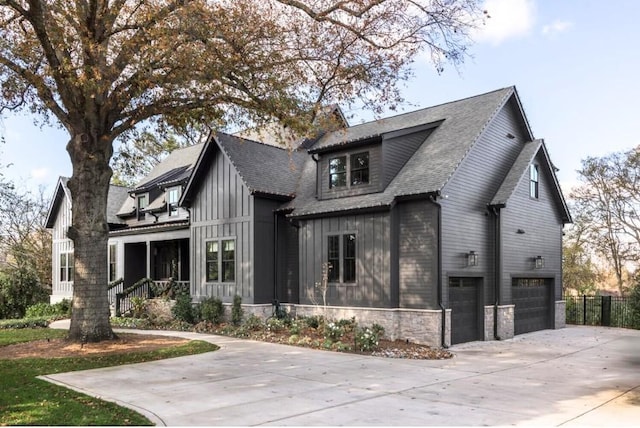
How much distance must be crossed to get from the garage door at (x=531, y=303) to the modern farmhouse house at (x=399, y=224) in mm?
71

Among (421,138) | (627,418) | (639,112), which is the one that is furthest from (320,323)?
(639,112)

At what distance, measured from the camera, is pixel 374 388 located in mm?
9586

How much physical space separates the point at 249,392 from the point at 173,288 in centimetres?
1368

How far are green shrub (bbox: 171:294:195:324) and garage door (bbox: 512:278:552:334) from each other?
1159cm

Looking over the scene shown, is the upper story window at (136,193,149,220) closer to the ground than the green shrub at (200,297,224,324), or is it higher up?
higher up

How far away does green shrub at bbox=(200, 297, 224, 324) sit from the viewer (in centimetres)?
1916

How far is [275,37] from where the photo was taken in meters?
14.6

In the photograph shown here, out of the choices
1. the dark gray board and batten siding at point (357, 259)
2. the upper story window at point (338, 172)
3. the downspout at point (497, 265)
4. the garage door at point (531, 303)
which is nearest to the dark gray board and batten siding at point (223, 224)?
the dark gray board and batten siding at point (357, 259)

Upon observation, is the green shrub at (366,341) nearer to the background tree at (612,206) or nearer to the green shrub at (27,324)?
the green shrub at (27,324)

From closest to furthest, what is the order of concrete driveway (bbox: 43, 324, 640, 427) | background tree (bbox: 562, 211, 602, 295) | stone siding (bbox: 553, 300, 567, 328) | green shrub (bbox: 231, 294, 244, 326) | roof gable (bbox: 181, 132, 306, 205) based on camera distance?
concrete driveway (bbox: 43, 324, 640, 427)
green shrub (bbox: 231, 294, 244, 326)
roof gable (bbox: 181, 132, 306, 205)
stone siding (bbox: 553, 300, 567, 328)
background tree (bbox: 562, 211, 602, 295)

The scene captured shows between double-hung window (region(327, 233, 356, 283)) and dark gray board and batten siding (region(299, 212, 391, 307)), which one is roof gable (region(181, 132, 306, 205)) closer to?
dark gray board and batten siding (region(299, 212, 391, 307))

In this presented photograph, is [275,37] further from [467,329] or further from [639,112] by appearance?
[639,112]

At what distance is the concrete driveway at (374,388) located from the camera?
765 cm

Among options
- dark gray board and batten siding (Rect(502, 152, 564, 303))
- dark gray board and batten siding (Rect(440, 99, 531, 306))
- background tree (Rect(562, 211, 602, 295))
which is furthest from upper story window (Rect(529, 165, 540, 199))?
background tree (Rect(562, 211, 602, 295))
